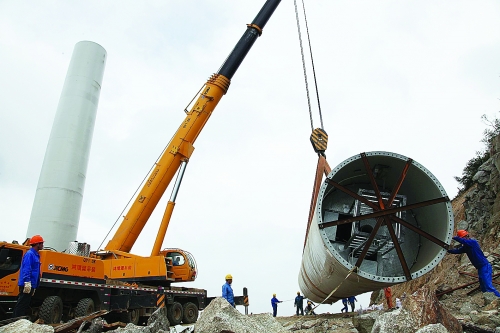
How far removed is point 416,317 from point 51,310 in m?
6.26

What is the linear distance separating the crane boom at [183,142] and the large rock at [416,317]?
25.6 feet

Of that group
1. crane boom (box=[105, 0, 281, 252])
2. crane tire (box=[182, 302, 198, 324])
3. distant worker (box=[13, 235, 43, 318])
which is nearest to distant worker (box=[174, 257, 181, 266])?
crane tire (box=[182, 302, 198, 324])

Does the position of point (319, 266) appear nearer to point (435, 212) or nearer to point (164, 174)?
point (435, 212)

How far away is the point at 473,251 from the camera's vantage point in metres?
6.29

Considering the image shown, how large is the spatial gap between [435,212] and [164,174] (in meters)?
7.19

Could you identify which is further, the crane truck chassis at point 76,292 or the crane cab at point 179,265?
the crane cab at point 179,265

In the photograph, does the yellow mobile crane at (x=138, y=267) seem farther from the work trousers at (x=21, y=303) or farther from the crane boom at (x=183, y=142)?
the work trousers at (x=21, y=303)

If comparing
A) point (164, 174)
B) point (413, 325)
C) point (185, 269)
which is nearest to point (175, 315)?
point (185, 269)

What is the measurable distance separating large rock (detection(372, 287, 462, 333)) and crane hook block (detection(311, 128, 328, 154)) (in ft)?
14.6

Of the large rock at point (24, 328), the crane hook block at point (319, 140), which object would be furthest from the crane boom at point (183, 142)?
the large rock at point (24, 328)

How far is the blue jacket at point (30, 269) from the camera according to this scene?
18.8 feet

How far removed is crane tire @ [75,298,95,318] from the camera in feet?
26.7

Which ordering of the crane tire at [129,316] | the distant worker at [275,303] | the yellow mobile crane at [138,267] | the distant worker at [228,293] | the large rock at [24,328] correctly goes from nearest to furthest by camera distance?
the large rock at [24,328] → the distant worker at [228,293] → the yellow mobile crane at [138,267] → the crane tire at [129,316] → the distant worker at [275,303]

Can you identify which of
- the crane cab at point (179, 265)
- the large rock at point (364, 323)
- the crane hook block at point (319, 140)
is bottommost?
the large rock at point (364, 323)
